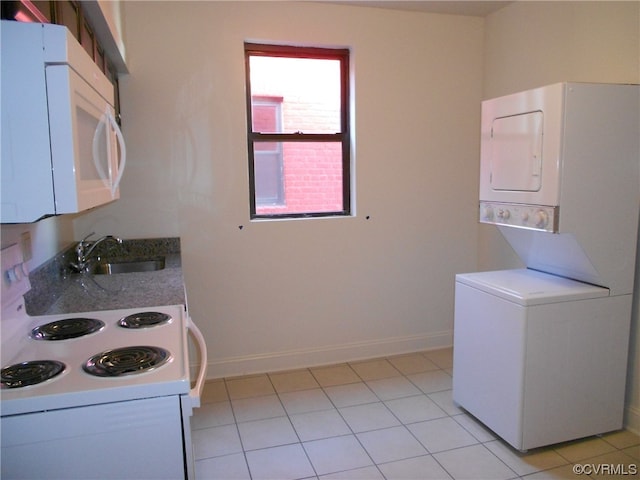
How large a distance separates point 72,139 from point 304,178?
2.30m

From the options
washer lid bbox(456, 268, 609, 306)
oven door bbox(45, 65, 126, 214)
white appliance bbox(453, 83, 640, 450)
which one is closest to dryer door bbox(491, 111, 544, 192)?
white appliance bbox(453, 83, 640, 450)

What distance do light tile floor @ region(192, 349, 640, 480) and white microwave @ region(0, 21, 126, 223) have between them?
1.55 metres

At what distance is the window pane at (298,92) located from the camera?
3.35 meters

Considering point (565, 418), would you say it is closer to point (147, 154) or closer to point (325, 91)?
point (325, 91)

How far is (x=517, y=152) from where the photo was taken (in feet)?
7.83

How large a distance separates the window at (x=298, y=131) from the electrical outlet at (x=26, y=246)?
1.56 metres

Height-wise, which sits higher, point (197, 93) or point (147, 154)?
point (197, 93)

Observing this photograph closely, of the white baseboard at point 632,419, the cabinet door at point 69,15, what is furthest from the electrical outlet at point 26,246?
the white baseboard at point 632,419

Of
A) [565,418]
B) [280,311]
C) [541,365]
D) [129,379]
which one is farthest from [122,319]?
[565,418]

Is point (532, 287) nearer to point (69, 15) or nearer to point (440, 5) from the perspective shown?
point (440, 5)

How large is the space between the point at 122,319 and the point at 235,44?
2.04m

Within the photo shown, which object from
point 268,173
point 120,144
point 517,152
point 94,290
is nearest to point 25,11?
point 120,144

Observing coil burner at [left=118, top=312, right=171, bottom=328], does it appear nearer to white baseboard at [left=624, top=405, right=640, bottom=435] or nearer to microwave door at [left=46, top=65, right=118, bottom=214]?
microwave door at [left=46, top=65, right=118, bottom=214]

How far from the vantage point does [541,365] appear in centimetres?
231
